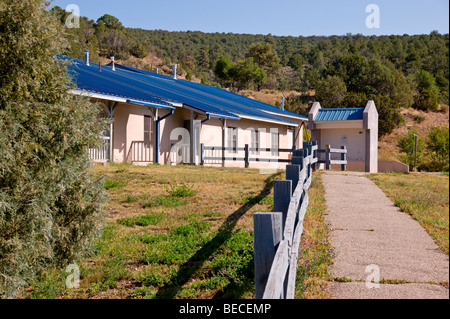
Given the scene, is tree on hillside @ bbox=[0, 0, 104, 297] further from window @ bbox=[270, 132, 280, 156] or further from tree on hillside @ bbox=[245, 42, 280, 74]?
tree on hillside @ bbox=[245, 42, 280, 74]

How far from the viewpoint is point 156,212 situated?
372 inches

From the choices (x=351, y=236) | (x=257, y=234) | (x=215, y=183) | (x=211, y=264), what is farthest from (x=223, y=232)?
(x=215, y=183)

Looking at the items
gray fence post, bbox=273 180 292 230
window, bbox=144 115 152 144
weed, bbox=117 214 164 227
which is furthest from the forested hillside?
gray fence post, bbox=273 180 292 230

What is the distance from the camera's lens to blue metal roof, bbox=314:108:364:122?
25.7 meters

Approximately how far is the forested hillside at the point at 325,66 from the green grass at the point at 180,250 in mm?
33492

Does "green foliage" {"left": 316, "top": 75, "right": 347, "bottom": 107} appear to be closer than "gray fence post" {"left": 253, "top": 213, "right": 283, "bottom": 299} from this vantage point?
No

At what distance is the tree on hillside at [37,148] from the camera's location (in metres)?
5.59

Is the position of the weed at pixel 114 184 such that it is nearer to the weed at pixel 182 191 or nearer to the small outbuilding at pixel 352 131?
the weed at pixel 182 191

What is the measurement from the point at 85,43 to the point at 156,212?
5006 centimetres

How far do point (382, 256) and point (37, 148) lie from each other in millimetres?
4694

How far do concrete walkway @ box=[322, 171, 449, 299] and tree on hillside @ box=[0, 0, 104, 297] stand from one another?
381 cm

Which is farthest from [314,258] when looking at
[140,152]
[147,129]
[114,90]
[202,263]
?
[147,129]
